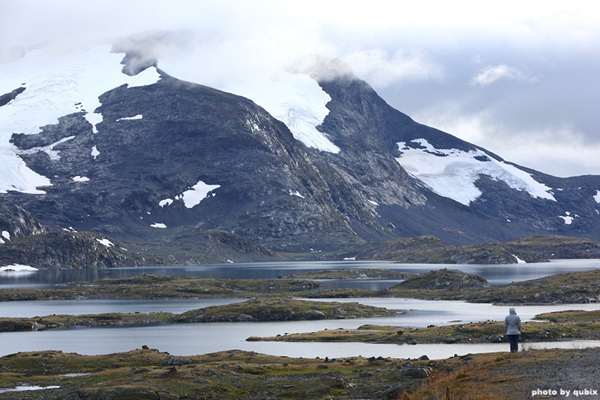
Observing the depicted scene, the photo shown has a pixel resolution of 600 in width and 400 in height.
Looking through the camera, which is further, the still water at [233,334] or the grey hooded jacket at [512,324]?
the still water at [233,334]

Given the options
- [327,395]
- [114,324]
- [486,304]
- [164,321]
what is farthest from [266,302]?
[327,395]

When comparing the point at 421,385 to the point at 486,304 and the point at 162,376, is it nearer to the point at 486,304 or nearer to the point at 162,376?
the point at 162,376

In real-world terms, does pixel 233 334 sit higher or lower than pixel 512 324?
lower

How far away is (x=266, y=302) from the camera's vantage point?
123688 mm

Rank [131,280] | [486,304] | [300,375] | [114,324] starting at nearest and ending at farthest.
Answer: [300,375]
[114,324]
[486,304]
[131,280]

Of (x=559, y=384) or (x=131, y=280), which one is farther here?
(x=131, y=280)

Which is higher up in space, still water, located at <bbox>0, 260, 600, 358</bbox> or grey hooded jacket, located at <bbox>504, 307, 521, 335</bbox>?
grey hooded jacket, located at <bbox>504, 307, 521, 335</bbox>

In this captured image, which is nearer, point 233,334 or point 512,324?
point 512,324

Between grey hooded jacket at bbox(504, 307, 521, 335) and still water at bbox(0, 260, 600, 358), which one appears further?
still water at bbox(0, 260, 600, 358)

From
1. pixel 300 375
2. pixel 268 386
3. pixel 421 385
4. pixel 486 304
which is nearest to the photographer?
pixel 421 385

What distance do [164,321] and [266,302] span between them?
18.3 metres

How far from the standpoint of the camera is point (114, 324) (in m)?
108

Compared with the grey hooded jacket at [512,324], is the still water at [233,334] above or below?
below

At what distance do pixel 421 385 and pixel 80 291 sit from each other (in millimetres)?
138619
